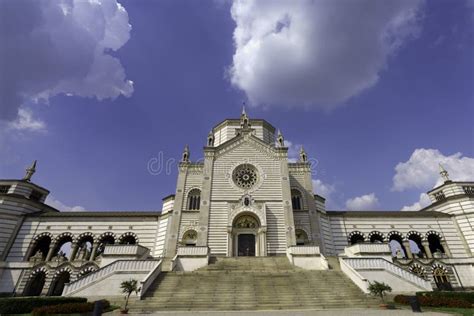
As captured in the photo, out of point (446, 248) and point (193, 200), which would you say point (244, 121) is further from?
point (446, 248)

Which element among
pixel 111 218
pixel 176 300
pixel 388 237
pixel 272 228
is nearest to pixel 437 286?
pixel 388 237

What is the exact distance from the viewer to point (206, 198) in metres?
26.7

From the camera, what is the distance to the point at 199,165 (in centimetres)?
3212

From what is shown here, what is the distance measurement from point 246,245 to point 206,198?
252 inches

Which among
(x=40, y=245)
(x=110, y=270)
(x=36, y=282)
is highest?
(x=40, y=245)

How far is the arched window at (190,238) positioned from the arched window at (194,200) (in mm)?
2704

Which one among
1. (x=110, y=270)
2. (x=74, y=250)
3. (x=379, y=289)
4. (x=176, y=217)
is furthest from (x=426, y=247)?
(x=74, y=250)

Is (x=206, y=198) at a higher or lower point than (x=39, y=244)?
higher

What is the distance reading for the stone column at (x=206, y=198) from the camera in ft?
81.2

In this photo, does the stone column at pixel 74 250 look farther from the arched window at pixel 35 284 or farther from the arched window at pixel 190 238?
the arched window at pixel 190 238

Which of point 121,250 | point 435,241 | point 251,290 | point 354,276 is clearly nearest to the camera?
point 251,290

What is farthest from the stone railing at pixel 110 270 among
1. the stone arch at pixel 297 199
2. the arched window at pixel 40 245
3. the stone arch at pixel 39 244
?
the stone arch at pixel 297 199

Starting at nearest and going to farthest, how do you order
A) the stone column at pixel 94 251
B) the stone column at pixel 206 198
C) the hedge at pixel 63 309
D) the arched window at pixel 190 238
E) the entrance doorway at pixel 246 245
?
the hedge at pixel 63 309, the stone column at pixel 206 198, the entrance doorway at pixel 246 245, the stone column at pixel 94 251, the arched window at pixel 190 238

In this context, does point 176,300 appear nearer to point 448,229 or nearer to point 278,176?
point 278,176
